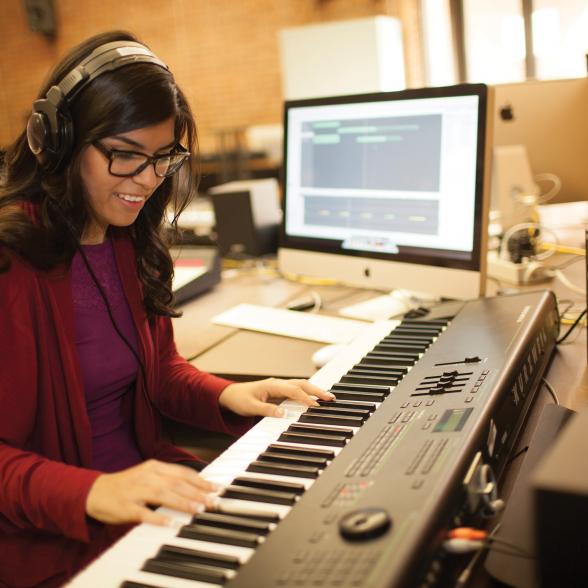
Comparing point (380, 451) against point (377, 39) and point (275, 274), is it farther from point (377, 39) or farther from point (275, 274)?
point (377, 39)

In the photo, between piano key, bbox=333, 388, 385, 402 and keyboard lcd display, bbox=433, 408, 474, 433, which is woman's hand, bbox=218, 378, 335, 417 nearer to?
piano key, bbox=333, 388, 385, 402

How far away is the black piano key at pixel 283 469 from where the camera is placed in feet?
2.81

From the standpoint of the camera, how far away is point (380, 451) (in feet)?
2.84

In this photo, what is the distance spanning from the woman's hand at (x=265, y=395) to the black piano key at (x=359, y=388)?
40mm

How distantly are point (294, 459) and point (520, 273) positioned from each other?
1.19m

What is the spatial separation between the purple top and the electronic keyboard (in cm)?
34

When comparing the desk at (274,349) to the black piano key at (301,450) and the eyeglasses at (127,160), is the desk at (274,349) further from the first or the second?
the eyeglasses at (127,160)

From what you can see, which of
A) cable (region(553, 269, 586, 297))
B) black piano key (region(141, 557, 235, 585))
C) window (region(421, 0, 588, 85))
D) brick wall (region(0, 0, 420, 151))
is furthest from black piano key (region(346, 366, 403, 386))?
brick wall (region(0, 0, 420, 151))

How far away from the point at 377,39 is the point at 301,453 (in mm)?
4301

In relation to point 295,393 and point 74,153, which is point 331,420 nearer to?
point 295,393

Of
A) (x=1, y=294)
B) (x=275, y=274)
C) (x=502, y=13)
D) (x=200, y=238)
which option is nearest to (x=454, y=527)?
(x=1, y=294)

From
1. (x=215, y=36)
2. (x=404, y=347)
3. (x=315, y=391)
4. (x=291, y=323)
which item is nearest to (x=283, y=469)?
(x=315, y=391)

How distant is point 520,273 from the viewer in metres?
1.89

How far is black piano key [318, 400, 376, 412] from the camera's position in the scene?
1.03m
